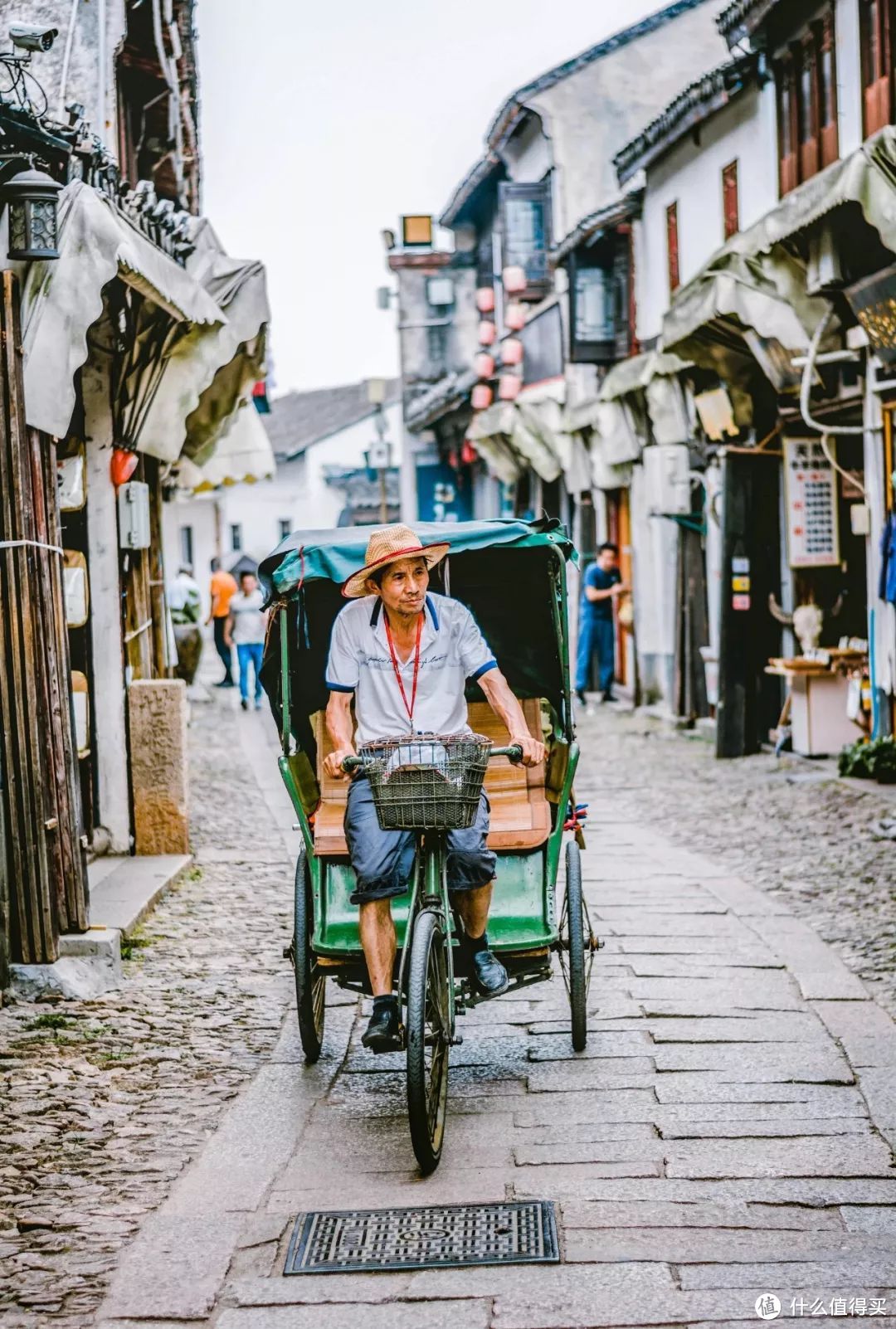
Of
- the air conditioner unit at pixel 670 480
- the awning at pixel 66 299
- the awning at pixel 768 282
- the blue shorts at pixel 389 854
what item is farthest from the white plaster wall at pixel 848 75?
the blue shorts at pixel 389 854

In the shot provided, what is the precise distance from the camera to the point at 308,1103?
6344mm

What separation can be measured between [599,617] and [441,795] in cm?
1767

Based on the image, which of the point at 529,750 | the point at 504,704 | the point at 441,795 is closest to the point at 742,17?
the point at 504,704

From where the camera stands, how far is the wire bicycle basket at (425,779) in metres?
5.51

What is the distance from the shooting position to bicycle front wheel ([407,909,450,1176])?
5.28 meters

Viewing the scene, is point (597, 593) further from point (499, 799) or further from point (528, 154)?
point (499, 799)

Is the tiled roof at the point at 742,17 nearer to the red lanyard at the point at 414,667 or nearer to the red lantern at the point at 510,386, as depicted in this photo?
the red lanyard at the point at 414,667

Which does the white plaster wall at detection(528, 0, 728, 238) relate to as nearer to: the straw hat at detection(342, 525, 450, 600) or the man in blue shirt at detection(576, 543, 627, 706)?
the man in blue shirt at detection(576, 543, 627, 706)

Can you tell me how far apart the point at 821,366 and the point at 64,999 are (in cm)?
1001

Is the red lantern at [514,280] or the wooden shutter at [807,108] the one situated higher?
the red lantern at [514,280]

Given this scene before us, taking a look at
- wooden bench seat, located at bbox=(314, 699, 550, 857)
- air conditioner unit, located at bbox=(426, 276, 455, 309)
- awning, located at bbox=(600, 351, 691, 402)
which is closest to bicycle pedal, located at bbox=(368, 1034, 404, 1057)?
wooden bench seat, located at bbox=(314, 699, 550, 857)

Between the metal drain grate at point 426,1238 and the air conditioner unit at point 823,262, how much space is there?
10026mm

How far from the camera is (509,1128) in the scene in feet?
19.6

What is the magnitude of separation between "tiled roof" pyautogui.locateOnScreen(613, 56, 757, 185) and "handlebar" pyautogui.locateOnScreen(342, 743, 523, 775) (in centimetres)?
1302
